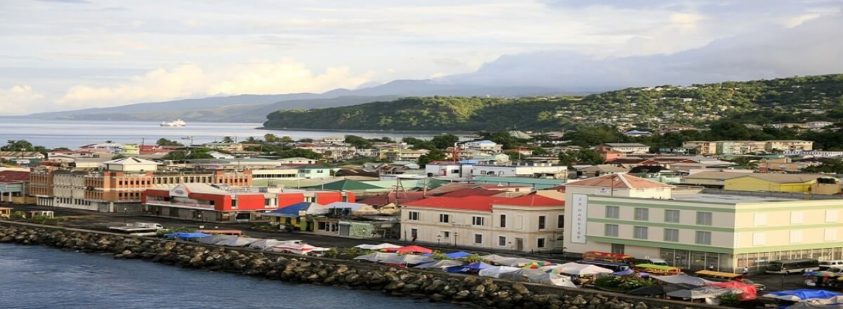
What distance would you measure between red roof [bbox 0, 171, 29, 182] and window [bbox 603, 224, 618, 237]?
36.0 meters

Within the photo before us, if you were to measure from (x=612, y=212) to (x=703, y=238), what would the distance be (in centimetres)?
329

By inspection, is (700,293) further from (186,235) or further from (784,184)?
(784,184)

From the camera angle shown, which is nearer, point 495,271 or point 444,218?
point 495,271

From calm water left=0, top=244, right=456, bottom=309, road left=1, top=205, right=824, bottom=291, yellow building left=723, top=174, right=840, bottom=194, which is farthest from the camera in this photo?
yellow building left=723, top=174, right=840, bottom=194

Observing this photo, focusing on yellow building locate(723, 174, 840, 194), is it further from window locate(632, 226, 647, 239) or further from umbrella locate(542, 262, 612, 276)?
umbrella locate(542, 262, 612, 276)

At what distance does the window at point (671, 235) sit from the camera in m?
35.0

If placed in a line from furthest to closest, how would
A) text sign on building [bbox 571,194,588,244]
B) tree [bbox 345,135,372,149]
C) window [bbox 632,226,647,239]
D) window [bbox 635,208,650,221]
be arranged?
tree [bbox 345,135,372,149]
text sign on building [bbox 571,194,588,244]
window [bbox 632,226,647,239]
window [bbox 635,208,650,221]

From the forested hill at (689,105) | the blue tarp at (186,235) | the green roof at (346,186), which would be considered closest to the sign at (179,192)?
the green roof at (346,186)

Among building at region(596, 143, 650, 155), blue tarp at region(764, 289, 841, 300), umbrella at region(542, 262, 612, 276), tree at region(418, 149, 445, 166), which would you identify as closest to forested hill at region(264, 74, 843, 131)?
building at region(596, 143, 650, 155)

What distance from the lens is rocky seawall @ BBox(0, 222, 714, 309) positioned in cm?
2908

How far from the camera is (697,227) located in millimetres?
34469

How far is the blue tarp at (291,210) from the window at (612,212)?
48.3ft

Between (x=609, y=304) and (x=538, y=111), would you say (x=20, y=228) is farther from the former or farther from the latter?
(x=538, y=111)

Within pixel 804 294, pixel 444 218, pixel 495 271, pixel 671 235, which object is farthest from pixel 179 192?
pixel 804 294
